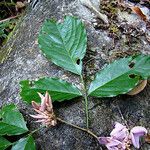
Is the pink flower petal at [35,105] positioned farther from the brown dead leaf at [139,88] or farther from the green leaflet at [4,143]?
the brown dead leaf at [139,88]

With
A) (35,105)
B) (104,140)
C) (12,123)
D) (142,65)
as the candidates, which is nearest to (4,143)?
(12,123)

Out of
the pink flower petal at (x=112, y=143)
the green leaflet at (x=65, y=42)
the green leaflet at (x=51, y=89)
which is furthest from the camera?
the green leaflet at (x=65, y=42)

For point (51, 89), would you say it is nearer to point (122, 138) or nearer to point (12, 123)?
point (12, 123)

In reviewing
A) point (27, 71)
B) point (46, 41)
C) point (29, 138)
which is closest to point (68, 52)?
point (46, 41)

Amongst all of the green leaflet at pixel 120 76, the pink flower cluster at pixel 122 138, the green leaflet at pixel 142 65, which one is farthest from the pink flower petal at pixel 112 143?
the green leaflet at pixel 142 65

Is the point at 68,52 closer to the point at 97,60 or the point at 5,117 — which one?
the point at 97,60

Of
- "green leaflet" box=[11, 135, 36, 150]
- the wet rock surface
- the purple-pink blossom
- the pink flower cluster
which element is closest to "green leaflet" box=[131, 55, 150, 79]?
the wet rock surface
